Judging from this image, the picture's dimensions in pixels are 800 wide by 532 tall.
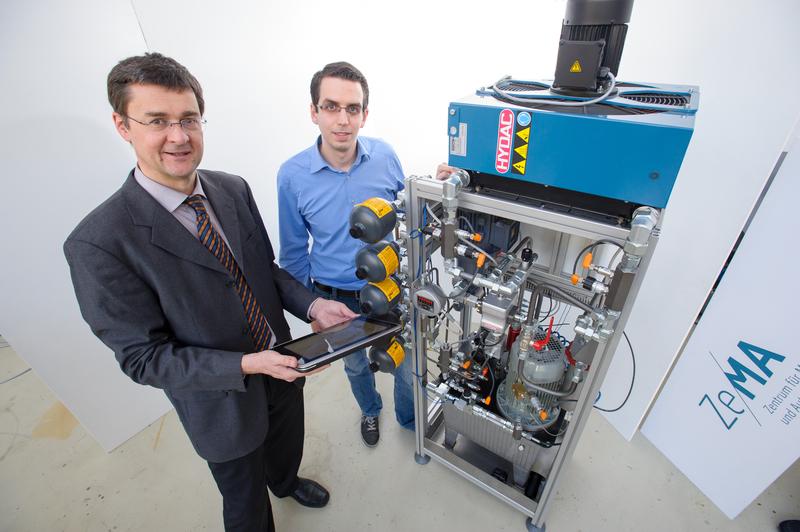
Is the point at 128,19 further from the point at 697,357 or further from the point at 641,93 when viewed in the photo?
the point at 697,357

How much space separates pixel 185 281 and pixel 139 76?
0.54 meters

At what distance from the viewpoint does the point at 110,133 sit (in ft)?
5.37

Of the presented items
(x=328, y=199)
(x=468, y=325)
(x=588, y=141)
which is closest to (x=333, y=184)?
(x=328, y=199)

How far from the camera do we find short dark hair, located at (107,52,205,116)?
908 millimetres

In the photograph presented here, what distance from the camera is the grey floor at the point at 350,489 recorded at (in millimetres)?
1665

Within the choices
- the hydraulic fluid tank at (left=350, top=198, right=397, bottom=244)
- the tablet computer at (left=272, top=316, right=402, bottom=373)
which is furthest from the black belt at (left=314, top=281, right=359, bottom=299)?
the hydraulic fluid tank at (left=350, top=198, right=397, bottom=244)

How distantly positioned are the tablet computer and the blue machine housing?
63 centimetres

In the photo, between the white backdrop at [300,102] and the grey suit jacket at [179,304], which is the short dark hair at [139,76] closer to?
the grey suit jacket at [179,304]

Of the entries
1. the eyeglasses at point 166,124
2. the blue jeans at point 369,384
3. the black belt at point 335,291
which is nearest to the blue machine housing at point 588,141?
the eyeglasses at point 166,124

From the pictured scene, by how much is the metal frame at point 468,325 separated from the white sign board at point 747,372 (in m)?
0.78

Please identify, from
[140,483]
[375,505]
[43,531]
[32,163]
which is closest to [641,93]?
[375,505]

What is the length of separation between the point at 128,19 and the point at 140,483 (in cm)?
224

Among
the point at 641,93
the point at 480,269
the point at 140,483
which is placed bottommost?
the point at 140,483

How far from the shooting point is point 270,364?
42.1 inches
